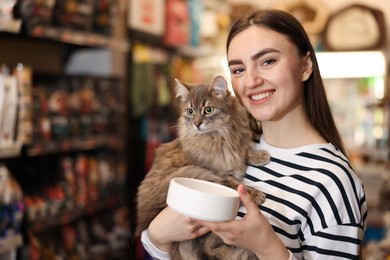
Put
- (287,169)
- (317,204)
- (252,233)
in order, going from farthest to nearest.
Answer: (287,169)
(317,204)
(252,233)

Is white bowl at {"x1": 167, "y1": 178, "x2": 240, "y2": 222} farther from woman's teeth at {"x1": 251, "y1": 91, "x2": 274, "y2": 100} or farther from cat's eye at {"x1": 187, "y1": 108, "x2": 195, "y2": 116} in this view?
cat's eye at {"x1": 187, "y1": 108, "x2": 195, "y2": 116}

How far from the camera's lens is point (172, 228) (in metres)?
1.31

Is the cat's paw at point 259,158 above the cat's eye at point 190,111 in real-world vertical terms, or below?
below

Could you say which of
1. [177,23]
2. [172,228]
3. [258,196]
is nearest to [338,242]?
[258,196]

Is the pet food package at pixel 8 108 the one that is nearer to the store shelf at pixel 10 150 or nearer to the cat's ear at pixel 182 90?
the store shelf at pixel 10 150

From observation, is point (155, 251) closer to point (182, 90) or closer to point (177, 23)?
point (182, 90)

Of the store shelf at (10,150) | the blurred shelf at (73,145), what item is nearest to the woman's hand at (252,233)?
the store shelf at (10,150)

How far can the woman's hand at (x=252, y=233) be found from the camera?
1146mm

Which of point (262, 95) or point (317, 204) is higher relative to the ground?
point (262, 95)

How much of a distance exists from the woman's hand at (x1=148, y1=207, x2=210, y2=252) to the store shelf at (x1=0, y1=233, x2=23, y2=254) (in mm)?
1317

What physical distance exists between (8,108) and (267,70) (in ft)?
5.38

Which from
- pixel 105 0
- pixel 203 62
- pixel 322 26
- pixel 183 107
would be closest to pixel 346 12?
pixel 322 26

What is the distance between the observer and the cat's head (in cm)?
168

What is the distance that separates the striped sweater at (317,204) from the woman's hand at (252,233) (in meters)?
0.11
